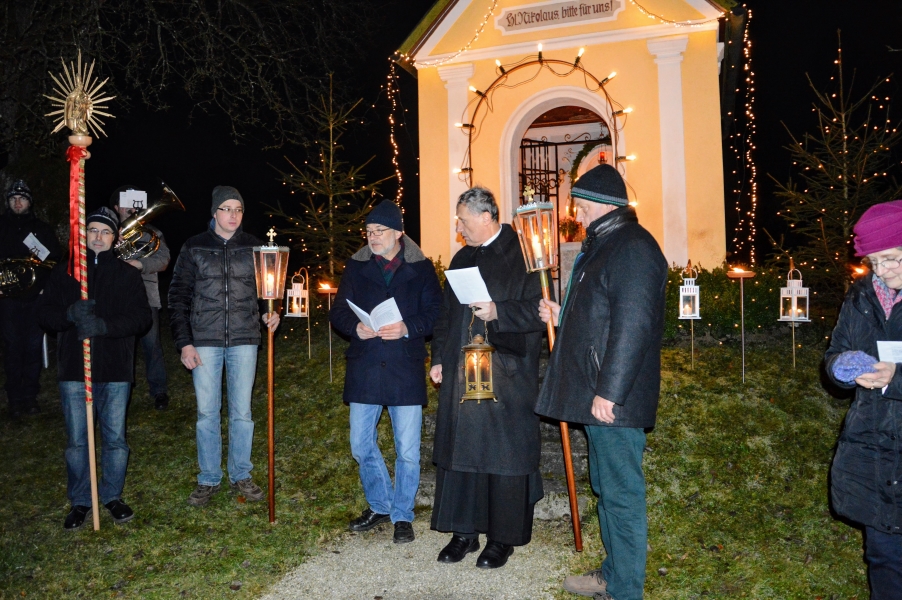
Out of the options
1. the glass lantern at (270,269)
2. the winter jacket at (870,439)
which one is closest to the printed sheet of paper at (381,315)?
the glass lantern at (270,269)

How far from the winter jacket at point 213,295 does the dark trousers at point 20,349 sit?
366cm

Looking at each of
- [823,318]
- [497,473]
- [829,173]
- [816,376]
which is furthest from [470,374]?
[829,173]

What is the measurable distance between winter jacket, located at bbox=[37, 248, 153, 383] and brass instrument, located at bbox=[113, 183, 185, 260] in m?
1.84

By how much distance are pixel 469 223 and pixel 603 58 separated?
287 inches

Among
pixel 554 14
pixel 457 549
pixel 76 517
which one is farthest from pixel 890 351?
pixel 554 14

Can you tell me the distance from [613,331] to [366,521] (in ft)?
8.44

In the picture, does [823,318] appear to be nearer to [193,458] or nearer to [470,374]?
[470,374]

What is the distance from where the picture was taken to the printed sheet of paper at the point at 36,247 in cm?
834

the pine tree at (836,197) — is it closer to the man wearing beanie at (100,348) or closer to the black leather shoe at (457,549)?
the black leather shoe at (457,549)

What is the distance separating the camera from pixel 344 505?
19.6ft

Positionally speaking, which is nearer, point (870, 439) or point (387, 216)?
point (870, 439)

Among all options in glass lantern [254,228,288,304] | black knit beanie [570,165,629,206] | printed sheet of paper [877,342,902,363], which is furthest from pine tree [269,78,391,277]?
printed sheet of paper [877,342,902,363]

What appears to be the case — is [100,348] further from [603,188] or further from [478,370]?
[603,188]

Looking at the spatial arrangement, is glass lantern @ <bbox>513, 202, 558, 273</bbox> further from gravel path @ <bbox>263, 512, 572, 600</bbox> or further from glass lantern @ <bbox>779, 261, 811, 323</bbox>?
glass lantern @ <bbox>779, 261, 811, 323</bbox>
